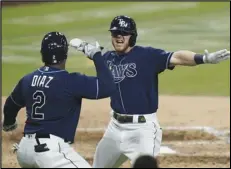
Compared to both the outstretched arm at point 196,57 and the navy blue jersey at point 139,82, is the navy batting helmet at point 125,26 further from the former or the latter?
the outstretched arm at point 196,57

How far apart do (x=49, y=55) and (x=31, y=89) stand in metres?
0.25

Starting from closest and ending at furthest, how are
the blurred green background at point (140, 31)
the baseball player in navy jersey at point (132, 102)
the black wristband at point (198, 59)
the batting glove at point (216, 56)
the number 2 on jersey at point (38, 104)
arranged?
1. the number 2 on jersey at point (38, 104)
2. the batting glove at point (216, 56)
3. the black wristband at point (198, 59)
4. the baseball player in navy jersey at point (132, 102)
5. the blurred green background at point (140, 31)

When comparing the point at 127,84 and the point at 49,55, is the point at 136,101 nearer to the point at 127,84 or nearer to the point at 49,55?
the point at 127,84

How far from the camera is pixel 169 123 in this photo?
8.88m

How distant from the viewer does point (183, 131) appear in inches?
338

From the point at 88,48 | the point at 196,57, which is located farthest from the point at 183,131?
the point at 88,48

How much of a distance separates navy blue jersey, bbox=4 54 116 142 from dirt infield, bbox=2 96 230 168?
3234mm

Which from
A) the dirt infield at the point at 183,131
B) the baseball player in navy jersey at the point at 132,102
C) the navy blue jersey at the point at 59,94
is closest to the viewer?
the navy blue jersey at the point at 59,94

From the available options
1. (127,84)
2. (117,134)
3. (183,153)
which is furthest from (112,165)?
(183,153)

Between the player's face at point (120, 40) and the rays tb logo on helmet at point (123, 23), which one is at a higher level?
the rays tb logo on helmet at point (123, 23)

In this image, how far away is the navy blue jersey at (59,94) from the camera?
4254mm

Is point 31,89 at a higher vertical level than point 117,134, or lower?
higher

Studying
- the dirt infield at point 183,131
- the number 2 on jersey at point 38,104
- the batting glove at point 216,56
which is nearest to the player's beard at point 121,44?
the batting glove at point 216,56

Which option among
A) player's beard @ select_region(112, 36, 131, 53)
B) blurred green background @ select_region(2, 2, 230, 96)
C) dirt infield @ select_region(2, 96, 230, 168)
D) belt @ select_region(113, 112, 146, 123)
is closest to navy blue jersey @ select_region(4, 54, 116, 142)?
belt @ select_region(113, 112, 146, 123)
